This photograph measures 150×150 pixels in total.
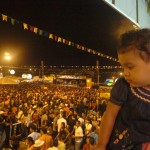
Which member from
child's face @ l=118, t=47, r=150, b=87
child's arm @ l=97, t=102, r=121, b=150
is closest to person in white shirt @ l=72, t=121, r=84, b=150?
child's arm @ l=97, t=102, r=121, b=150

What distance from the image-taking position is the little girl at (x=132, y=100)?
1.03 metres

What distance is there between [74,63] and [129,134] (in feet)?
186

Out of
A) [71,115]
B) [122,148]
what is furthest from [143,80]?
[71,115]

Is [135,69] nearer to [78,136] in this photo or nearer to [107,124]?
[107,124]

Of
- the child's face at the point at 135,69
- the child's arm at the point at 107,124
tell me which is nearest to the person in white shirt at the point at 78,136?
the child's arm at the point at 107,124

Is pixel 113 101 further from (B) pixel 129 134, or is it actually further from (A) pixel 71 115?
(A) pixel 71 115

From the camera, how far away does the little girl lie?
1.03m

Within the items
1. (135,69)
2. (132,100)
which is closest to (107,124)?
(132,100)

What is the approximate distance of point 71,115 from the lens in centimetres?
992

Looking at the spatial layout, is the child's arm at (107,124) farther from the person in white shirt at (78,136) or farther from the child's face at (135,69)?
the person in white shirt at (78,136)

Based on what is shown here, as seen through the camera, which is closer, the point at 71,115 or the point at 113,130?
the point at 113,130

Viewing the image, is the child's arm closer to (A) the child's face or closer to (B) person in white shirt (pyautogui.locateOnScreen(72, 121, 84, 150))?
(A) the child's face

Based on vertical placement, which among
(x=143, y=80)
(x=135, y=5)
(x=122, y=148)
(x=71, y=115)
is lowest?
(x=71, y=115)

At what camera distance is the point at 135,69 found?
1.04 m
